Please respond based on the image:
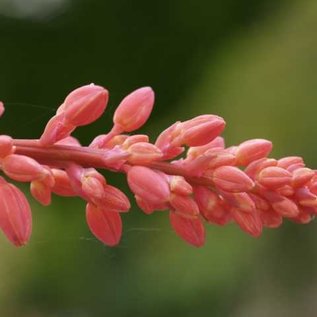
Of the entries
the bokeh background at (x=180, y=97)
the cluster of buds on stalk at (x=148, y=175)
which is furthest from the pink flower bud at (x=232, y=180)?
the bokeh background at (x=180, y=97)

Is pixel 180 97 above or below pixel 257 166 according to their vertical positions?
below

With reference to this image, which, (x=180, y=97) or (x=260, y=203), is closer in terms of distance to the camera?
(x=260, y=203)

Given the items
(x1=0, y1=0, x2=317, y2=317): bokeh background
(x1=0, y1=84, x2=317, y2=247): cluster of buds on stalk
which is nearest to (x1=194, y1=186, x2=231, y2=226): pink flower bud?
(x1=0, y1=84, x2=317, y2=247): cluster of buds on stalk

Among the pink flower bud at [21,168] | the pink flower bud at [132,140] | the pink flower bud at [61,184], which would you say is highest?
the pink flower bud at [132,140]

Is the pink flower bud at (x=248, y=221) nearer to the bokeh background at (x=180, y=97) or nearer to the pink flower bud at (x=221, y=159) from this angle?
the pink flower bud at (x=221, y=159)

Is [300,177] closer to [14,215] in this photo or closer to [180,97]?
[14,215]

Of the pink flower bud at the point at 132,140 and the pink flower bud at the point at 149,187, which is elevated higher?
the pink flower bud at the point at 132,140

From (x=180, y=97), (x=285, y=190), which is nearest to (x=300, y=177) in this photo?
(x=285, y=190)
